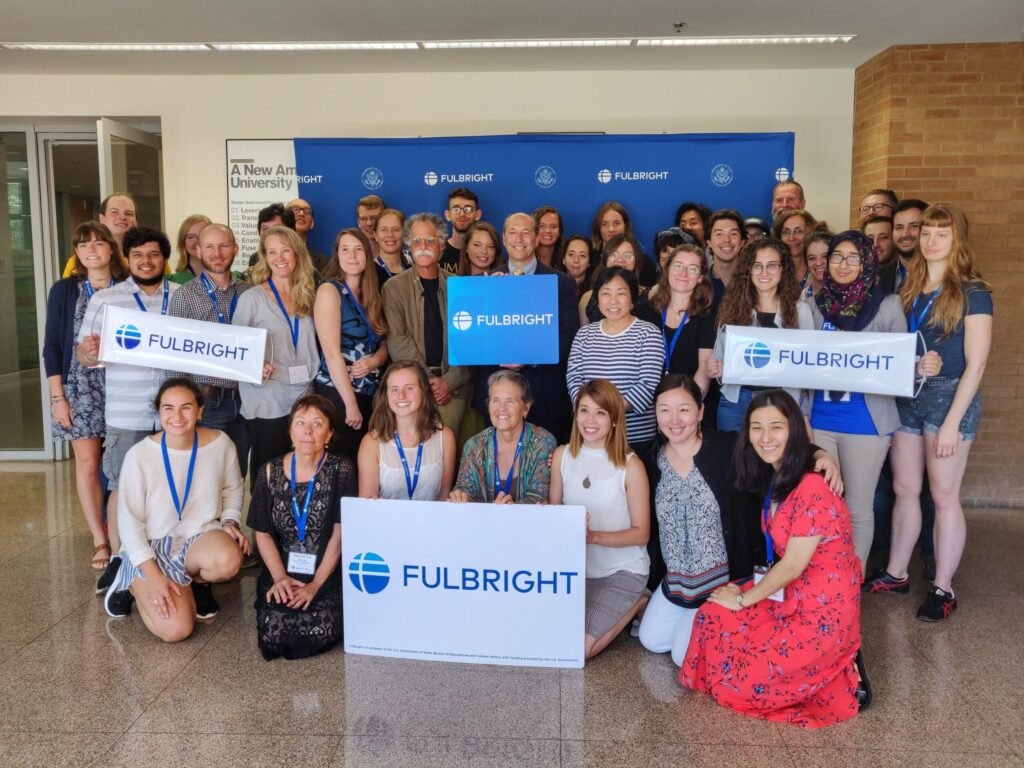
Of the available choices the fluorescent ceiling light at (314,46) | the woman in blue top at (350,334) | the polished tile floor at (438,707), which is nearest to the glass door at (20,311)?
the fluorescent ceiling light at (314,46)

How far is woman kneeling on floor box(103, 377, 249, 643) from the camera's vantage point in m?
3.38

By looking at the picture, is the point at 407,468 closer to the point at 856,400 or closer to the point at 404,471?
the point at 404,471

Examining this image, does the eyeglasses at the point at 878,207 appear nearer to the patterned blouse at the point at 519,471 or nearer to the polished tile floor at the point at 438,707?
the polished tile floor at the point at 438,707

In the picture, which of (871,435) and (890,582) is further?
(890,582)

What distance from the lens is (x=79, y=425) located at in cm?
422

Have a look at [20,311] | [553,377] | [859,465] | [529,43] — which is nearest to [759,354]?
[859,465]

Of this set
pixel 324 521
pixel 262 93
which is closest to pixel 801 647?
pixel 324 521

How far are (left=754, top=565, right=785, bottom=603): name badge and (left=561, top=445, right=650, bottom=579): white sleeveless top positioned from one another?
1.67ft

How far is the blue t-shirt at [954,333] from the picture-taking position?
138 inches

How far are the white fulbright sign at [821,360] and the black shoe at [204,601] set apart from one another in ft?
8.29

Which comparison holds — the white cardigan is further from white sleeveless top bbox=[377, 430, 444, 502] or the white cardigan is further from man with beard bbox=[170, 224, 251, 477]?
white sleeveless top bbox=[377, 430, 444, 502]

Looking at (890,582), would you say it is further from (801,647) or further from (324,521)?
(324,521)

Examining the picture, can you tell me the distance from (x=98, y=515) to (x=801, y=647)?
12.0ft

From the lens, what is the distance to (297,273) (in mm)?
3865
